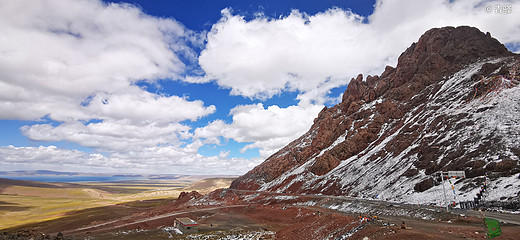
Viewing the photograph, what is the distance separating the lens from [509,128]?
54406mm

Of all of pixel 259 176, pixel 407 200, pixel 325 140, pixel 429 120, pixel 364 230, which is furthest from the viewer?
pixel 259 176

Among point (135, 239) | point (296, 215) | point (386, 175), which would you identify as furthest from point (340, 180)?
point (135, 239)

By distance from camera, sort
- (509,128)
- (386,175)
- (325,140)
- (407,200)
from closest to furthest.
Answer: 1. (407,200)
2. (509,128)
3. (386,175)
4. (325,140)

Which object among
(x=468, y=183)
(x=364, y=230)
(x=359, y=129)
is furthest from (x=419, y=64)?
(x=364, y=230)

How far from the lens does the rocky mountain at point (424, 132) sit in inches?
2025

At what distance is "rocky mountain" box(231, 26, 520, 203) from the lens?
5144cm

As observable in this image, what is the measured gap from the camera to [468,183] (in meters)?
45.4

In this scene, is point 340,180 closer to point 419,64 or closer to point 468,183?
point 468,183

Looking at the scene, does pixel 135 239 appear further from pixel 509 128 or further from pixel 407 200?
pixel 509 128

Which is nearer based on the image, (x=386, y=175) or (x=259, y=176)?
(x=386, y=175)

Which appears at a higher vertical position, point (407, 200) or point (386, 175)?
point (386, 175)

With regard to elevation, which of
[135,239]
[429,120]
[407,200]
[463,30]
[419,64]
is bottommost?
[135,239]

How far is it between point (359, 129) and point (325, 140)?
2204 cm

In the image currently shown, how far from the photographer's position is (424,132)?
78.6 metres
